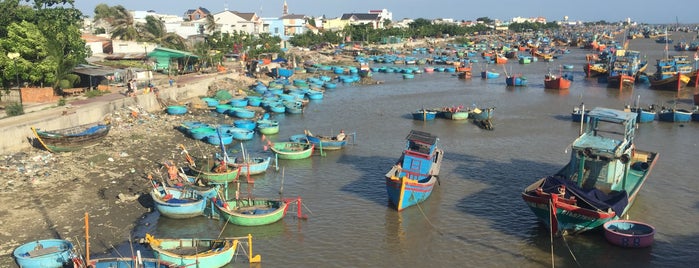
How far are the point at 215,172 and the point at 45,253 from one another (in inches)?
370

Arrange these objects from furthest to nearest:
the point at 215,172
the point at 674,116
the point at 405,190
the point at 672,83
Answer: the point at 672,83
the point at 674,116
the point at 215,172
the point at 405,190

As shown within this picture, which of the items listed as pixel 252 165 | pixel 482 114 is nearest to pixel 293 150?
pixel 252 165

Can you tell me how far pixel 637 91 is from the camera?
57531 mm

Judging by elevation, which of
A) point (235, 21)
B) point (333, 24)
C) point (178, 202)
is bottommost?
point (178, 202)

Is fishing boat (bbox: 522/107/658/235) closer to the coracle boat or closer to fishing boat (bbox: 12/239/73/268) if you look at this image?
the coracle boat

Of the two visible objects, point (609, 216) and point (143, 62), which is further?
point (143, 62)

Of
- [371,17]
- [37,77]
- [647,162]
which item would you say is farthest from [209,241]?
[371,17]

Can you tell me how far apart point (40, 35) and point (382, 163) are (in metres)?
22.7

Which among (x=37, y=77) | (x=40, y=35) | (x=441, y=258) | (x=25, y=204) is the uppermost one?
(x=40, y=35)

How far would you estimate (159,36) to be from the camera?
219 feet

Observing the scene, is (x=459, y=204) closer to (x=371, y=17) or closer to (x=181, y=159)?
(x=181, y=159)

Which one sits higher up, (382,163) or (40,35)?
(40,35)

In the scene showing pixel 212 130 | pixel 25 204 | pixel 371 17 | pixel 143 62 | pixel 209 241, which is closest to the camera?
pixel 209 241

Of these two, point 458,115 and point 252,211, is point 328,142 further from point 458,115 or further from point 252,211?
point 458,115
